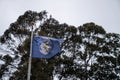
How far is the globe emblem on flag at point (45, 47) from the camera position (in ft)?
50.9

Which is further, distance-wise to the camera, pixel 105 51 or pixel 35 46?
pixel 105 51

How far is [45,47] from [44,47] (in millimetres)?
61

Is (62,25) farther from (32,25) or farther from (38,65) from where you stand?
(38,65)

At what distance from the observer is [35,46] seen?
15.7 m

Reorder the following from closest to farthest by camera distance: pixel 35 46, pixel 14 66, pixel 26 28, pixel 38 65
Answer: pixel 35 46
pixel 38 65
pixel 14 66
pixel 26 28

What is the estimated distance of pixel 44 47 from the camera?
1557 centimetres

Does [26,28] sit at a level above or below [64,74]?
above

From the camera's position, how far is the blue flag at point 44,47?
15.5 metres

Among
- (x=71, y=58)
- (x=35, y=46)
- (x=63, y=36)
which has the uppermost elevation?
(x=63, y=36)

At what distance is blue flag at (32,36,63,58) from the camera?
15453mm

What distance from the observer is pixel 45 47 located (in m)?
15.6

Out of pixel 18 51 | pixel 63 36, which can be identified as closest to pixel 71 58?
pixel 63 36

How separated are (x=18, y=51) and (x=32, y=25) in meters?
3.47

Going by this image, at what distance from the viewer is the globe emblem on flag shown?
50.9ft
